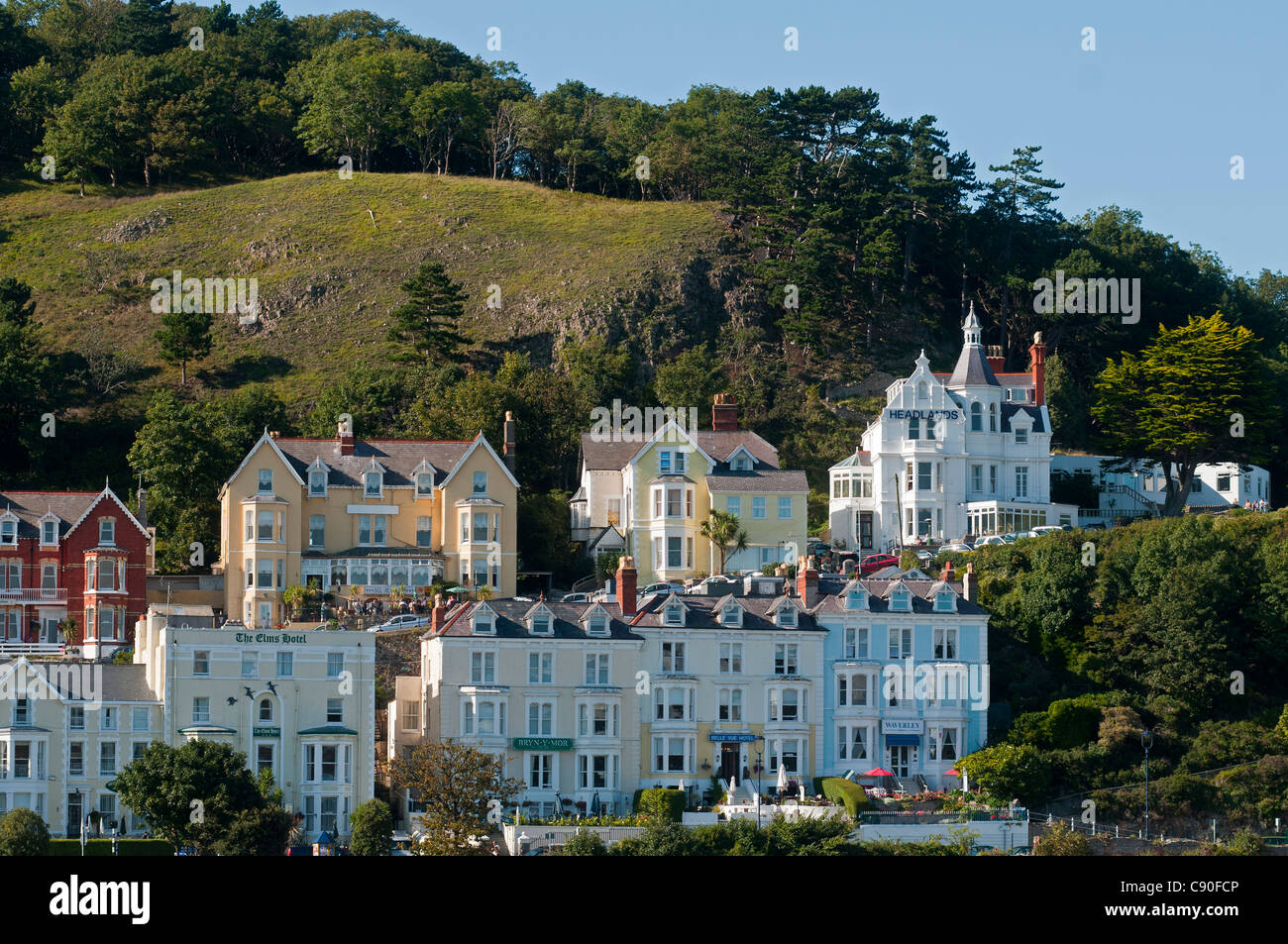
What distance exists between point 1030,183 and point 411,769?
7360cm

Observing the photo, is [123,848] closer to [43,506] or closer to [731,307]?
[43,506]

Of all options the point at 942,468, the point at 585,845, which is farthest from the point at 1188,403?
the point at 585,845

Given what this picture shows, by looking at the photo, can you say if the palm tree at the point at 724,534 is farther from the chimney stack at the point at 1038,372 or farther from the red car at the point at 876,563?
the chimney stack at the point at 1038,372

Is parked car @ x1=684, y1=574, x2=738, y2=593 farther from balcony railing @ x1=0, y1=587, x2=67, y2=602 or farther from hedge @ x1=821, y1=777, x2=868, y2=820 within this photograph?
balcony railing @ x1=0, y1=587, x2=67, y2=602

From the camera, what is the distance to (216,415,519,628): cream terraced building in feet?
299

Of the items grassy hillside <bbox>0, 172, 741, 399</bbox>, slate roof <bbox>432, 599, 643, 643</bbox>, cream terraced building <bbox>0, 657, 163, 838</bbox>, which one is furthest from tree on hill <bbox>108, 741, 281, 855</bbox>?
grassy hillside <bbox>0, 172, 741, 399</bbox>

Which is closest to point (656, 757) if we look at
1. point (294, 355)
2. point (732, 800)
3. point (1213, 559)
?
point (732, 800)

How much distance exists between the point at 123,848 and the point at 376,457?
30.5 m

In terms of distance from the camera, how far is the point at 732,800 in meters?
75.6

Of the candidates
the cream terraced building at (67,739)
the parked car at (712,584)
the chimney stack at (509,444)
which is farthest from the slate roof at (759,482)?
the cream terraced building at (67,739)

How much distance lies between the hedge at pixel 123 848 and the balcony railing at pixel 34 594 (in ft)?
70.8

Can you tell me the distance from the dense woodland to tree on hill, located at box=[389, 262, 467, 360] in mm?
1563

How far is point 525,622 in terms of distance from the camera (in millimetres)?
78188

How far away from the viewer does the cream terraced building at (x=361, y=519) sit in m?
91.1
